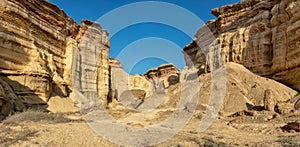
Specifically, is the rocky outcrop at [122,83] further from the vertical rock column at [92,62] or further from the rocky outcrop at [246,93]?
the rocky outcrop at [246,93]

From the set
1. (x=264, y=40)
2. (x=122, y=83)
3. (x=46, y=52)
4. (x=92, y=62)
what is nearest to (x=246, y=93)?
(x=264, y=40)

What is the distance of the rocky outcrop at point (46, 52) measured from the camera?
1623cm

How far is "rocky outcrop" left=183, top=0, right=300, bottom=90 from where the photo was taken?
18.8 metres

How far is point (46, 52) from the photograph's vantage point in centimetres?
2177

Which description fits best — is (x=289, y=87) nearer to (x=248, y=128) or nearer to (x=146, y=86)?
(x=248, y=128)

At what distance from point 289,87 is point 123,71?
1371 inches

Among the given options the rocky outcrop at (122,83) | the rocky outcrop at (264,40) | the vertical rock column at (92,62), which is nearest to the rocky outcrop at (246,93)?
the rocky outcrop at (264,40)

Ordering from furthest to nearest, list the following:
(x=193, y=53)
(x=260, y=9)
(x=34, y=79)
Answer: (x=193, y=53), (x=260, y=9), (x=34, y=79)

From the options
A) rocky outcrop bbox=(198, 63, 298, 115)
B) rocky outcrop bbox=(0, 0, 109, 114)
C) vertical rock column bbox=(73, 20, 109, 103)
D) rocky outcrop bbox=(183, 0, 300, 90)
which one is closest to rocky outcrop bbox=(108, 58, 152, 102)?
vertical rock column bbox=(73, 20, 109, 103)

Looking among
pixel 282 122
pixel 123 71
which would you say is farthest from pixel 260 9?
pixel 123 71

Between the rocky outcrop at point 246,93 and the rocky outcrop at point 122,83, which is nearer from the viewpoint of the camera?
the rocky outcrop at point 246,93

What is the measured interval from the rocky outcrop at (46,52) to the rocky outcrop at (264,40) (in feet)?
52.7

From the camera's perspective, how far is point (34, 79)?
53.4ft

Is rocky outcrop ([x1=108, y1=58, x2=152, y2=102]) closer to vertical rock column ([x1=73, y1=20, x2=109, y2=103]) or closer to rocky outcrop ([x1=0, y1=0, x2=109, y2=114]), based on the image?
vertical rock column ([x1=73, y1=20, x2=109, y2=103])
